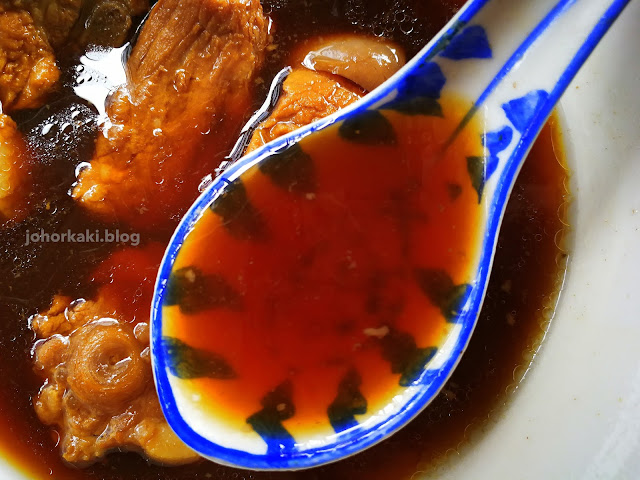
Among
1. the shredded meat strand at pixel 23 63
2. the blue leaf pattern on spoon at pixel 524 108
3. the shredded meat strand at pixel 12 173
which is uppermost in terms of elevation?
the blue leaf pattern on spoon at pixel 524 108

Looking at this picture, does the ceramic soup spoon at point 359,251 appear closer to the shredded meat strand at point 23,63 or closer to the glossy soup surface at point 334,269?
the glossy soup surface at point 334,269

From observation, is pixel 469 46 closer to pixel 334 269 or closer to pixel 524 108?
pixel 524 108

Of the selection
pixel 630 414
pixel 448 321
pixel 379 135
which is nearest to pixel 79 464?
pixel 448 321

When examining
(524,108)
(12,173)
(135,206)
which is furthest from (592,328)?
(12,173)

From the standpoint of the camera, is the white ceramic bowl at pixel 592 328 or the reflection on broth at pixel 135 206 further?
the reflection on broth at pixel 135 206

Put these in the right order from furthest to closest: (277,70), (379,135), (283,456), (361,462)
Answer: (277,70)
(361,462)
(379,135)
(283,456)

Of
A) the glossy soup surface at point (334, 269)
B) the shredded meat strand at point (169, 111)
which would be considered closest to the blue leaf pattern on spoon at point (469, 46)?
the glossy soup surface at point (334, 269)

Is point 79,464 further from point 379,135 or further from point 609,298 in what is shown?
point 609,298
